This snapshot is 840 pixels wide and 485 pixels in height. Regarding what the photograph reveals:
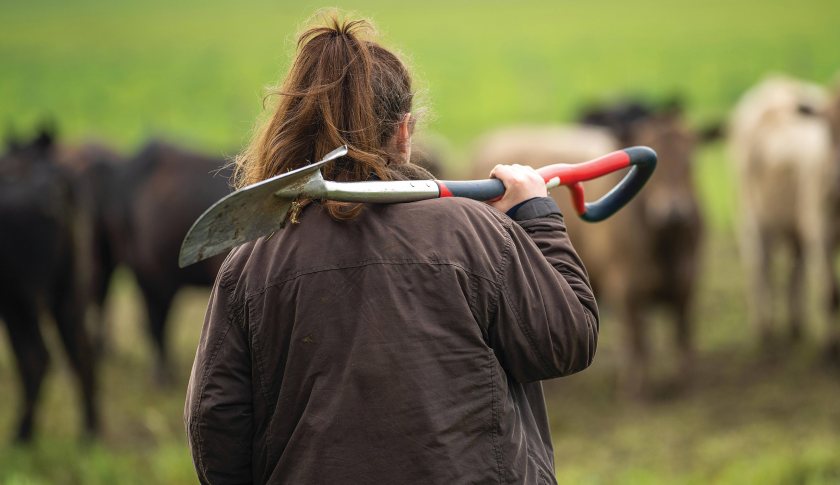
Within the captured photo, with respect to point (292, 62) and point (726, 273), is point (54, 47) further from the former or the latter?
point (292, 62)

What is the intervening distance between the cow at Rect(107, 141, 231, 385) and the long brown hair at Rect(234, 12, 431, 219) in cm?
590

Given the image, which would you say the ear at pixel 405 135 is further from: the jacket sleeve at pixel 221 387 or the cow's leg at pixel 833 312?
the cow's leg at pixel 833 312

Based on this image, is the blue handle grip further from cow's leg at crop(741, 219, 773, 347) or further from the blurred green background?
cow's leg at crop(741, 219, 773, 347)

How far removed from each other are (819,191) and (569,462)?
3.13 metres

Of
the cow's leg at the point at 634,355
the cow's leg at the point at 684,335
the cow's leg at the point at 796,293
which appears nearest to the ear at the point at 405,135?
the cow's leg at the point at 634,355

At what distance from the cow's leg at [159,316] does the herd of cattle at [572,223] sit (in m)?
0.01

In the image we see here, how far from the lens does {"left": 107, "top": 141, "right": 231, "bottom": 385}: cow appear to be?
826 cm

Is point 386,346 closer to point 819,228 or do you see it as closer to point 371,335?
point 371,335

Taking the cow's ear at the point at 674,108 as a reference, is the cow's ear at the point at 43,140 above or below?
above

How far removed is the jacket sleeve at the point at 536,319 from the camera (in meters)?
2.03

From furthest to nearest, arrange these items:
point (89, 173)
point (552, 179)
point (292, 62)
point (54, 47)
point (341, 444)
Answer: point (54, 47)
point (89, 173)
point (552, 179)
point (292, 62)
point (341, 444)

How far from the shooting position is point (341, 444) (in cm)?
200

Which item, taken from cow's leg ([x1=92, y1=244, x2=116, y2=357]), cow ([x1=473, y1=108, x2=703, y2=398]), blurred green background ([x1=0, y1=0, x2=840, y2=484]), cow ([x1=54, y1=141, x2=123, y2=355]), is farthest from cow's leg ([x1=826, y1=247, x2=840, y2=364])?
cow's leg ([x1=92, y1=244, x2=116, y2=357])

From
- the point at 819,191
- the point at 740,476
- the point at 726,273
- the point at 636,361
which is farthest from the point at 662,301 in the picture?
the point at 726,273
